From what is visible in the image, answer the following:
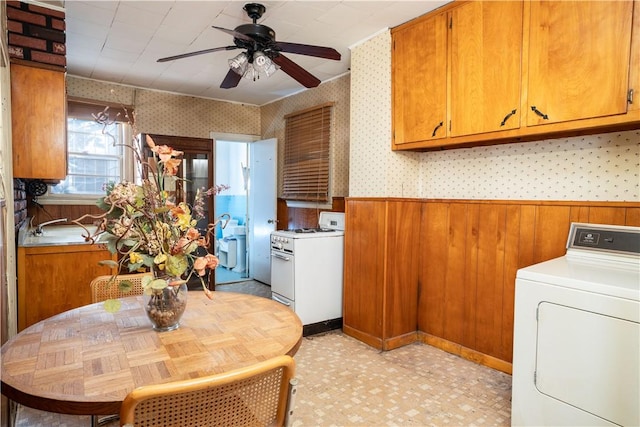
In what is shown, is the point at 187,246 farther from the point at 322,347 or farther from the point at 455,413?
the point at 322,347

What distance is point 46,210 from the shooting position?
13.5 feet

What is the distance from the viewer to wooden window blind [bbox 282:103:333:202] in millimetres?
4281

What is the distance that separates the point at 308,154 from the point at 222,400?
12.5 feet

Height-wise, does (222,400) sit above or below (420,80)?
below

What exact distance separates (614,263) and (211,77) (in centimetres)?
410

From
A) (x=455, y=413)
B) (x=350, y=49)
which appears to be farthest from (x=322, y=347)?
(x=350, y=49)

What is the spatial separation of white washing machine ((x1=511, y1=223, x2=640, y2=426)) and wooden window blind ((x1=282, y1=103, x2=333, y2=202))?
2.69 metres

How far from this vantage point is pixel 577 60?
2.05m

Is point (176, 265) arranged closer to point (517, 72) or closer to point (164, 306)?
point (164, 306)

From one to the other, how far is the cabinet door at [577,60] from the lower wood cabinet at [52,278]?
3067 mm

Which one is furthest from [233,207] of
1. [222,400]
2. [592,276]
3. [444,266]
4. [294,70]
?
[222,400]

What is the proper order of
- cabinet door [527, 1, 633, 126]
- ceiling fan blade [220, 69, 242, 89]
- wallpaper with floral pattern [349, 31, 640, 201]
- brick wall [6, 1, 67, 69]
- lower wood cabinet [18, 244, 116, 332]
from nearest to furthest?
1. cabinet door [527, 1, 633, 126]
2. wallpaper with floral pattern [349, 31, 640, 201]
3. brick wall [6, 1, 67, 69]
4. lower wood cabinet [18, 244, 116, 332]
5. ceiling fan blade [220, 69, 242, 89]

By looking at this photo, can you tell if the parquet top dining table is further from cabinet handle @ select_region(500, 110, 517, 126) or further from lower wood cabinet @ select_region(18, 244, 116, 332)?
cabinet handle @ select_region(500, 110, 517, 126)

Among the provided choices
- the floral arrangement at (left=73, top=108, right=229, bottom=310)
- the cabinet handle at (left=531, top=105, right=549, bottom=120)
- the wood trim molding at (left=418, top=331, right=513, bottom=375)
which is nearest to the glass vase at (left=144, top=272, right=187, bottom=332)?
the floral arrangement at (left=73, top=108, right=229, bottom=310)
